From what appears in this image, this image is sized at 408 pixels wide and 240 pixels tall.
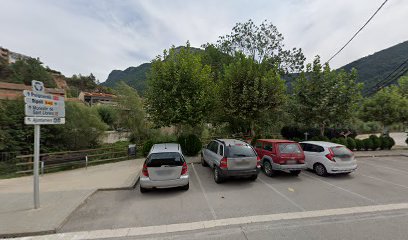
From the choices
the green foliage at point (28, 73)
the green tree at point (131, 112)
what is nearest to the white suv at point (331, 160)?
the green tree at point (131, 112)

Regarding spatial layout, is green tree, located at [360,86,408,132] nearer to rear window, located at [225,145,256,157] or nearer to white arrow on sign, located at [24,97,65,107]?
rear window, located at [225,145,256,157]

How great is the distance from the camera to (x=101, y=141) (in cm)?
1591

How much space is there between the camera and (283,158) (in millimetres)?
7496

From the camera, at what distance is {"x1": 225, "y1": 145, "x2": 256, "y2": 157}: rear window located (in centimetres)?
700

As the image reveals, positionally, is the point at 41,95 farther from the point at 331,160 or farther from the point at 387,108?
the point at 387,108

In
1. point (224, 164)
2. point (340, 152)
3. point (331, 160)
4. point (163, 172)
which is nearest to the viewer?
point (163, 172)

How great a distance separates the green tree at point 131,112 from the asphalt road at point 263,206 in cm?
1054

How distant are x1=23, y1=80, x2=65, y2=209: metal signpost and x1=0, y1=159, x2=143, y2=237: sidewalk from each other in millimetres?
465

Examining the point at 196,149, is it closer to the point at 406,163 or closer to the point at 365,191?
the point at 365,191

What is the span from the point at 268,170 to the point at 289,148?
1.32 meters

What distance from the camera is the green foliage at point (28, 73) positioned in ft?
175

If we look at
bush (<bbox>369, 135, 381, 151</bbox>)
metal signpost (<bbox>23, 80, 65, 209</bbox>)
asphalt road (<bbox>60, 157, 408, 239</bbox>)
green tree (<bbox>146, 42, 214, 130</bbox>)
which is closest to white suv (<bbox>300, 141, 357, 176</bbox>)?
asphalt road (<bbox>60, 157, 408, 239</bbox>)

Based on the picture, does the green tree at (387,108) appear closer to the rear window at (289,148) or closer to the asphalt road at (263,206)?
the asphalt road at (263,206)

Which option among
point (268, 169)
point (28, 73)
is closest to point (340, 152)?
point (268, 169)
